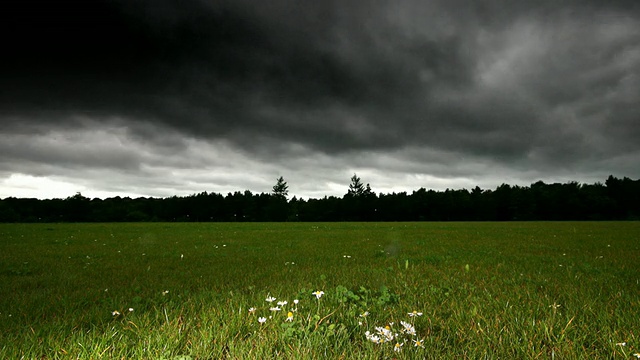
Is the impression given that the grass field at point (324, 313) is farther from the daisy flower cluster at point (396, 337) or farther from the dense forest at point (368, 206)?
the dense forest at point (368, 206)

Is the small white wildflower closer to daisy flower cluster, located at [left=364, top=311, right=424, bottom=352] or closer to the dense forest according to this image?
daisy flower cluster, located at [left=364, top=311, right=424, bottom=352]

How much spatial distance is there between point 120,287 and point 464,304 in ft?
18.0

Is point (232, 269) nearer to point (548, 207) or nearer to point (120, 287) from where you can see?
point (120, 287)

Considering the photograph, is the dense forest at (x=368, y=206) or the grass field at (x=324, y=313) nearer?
the grass field at (x=324, y=313)

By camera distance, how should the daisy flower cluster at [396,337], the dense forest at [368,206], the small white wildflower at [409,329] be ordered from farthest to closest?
the dense forest at [368,206] < the small white wildflower at [409,329] < the daisy flower cluster at [396,337]

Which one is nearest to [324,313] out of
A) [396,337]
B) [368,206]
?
[396,337]

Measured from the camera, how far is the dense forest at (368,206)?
85.9 m

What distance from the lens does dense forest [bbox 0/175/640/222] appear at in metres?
85.9

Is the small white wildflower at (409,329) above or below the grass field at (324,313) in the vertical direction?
above

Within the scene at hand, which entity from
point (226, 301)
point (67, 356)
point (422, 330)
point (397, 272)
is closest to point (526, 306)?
point (422, 330)

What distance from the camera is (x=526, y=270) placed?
6.37 metres

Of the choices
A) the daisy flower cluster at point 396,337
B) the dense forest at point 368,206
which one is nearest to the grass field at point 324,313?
the daisy flower cluster at point 396,337

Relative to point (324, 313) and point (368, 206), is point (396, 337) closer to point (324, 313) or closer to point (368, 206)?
point (324, 313)

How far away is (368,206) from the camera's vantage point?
9950 centimetres
